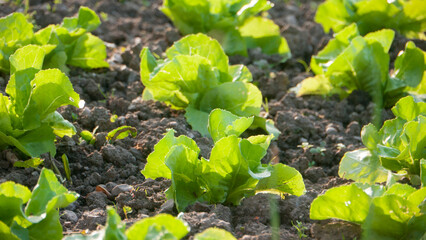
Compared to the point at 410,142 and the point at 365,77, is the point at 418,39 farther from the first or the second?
the point at 410,142

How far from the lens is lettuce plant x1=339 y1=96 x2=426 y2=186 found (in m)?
2.60

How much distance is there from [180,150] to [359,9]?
7.54 ft

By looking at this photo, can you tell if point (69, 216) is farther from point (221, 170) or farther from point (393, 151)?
point (393, 151)

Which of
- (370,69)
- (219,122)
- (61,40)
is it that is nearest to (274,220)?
(219,122)

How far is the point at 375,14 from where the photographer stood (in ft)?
13.7

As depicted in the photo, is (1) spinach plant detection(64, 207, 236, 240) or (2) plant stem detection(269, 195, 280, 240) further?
(2) plant stem detection(269, 195, 280, 240)

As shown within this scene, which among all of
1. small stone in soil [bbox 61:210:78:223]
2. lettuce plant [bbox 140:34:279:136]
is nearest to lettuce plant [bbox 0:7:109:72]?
lettuce plant [bbox 140:34:279:136]

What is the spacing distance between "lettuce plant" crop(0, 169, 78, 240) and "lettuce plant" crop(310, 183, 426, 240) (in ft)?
3.09

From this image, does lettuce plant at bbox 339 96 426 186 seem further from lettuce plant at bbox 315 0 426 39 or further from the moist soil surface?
lettuce plant at bbox 315 0 426 39

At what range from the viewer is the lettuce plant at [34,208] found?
2.05 metres

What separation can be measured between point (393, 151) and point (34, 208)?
5.05 ft

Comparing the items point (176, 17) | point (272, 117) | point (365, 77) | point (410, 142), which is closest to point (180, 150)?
point (410, 142)

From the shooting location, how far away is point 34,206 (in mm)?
2115

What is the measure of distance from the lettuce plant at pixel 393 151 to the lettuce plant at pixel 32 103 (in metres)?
1.30
